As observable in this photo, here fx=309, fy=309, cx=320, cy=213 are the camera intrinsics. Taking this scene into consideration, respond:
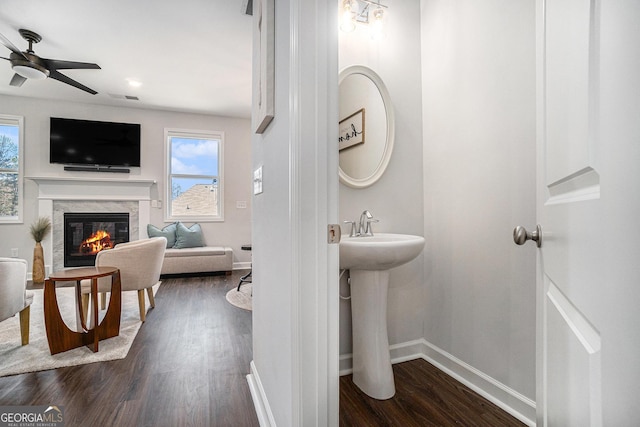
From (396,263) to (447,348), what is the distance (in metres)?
0.81

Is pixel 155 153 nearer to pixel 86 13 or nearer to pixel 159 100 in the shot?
pixel 159 100

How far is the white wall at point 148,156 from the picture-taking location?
182 inches

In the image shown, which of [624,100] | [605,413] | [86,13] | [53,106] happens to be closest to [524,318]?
[605,413]

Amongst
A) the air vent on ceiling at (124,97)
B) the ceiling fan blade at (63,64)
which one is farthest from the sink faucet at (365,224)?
the air vent on ceiling at (124,97)

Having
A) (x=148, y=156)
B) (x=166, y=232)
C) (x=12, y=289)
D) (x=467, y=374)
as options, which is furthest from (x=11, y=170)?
(x=467, y=374)

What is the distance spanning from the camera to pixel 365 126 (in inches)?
78.0

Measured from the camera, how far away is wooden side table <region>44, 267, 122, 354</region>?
83.6 inches

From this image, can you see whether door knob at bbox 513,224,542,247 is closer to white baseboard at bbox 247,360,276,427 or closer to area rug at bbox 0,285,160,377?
white baseboard at bbox 247,360,276,427

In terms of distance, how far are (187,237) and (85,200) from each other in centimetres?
163

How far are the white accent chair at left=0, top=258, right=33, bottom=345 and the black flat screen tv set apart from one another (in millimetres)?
3232

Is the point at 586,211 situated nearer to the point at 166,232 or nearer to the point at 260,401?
the point at 260,401

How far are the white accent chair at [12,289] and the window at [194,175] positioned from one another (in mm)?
3139

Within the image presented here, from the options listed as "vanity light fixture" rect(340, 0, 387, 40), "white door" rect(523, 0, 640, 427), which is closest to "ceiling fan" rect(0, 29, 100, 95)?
"vanity light fixture" rect(340, 0, 387, 40)

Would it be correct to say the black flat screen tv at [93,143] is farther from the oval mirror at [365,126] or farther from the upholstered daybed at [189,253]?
the oval mirror at [365,126]
